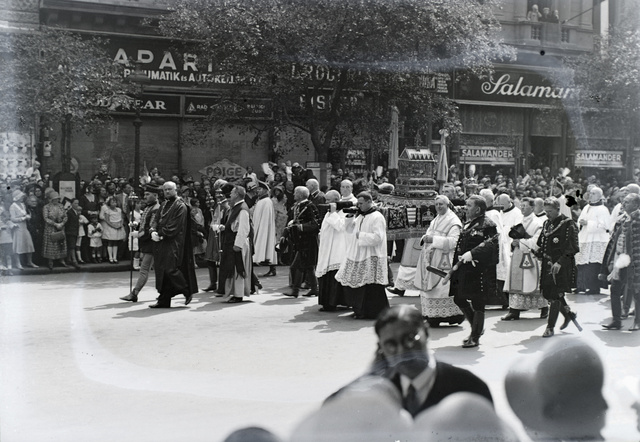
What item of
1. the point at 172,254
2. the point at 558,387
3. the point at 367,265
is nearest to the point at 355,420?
the point at 558,387

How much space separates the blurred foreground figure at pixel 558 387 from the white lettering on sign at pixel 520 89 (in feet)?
88.0

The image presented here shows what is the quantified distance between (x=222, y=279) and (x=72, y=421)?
6530 millimetres

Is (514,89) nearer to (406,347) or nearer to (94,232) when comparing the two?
(94,232)

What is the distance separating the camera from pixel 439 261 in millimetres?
10180

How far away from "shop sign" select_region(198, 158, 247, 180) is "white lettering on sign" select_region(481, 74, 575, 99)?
31.3ft

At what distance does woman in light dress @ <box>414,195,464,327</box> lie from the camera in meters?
9.91

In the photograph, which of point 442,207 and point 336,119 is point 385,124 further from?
point 442,207

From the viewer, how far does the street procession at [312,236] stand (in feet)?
10.1

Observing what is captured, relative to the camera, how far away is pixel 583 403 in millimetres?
2732

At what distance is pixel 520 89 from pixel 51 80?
17.8 m

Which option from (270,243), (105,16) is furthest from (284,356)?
(105,16)

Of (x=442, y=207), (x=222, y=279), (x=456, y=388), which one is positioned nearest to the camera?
(x=456, y=388)

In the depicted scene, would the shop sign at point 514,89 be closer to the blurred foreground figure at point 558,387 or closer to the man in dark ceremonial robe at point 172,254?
the man in dark ceremonial robe at point 172,254

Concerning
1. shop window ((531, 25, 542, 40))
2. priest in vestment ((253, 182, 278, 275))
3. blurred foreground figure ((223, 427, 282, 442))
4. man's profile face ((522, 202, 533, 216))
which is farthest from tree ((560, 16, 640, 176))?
blurred foreground figure ((223, 427, 282, 442))
